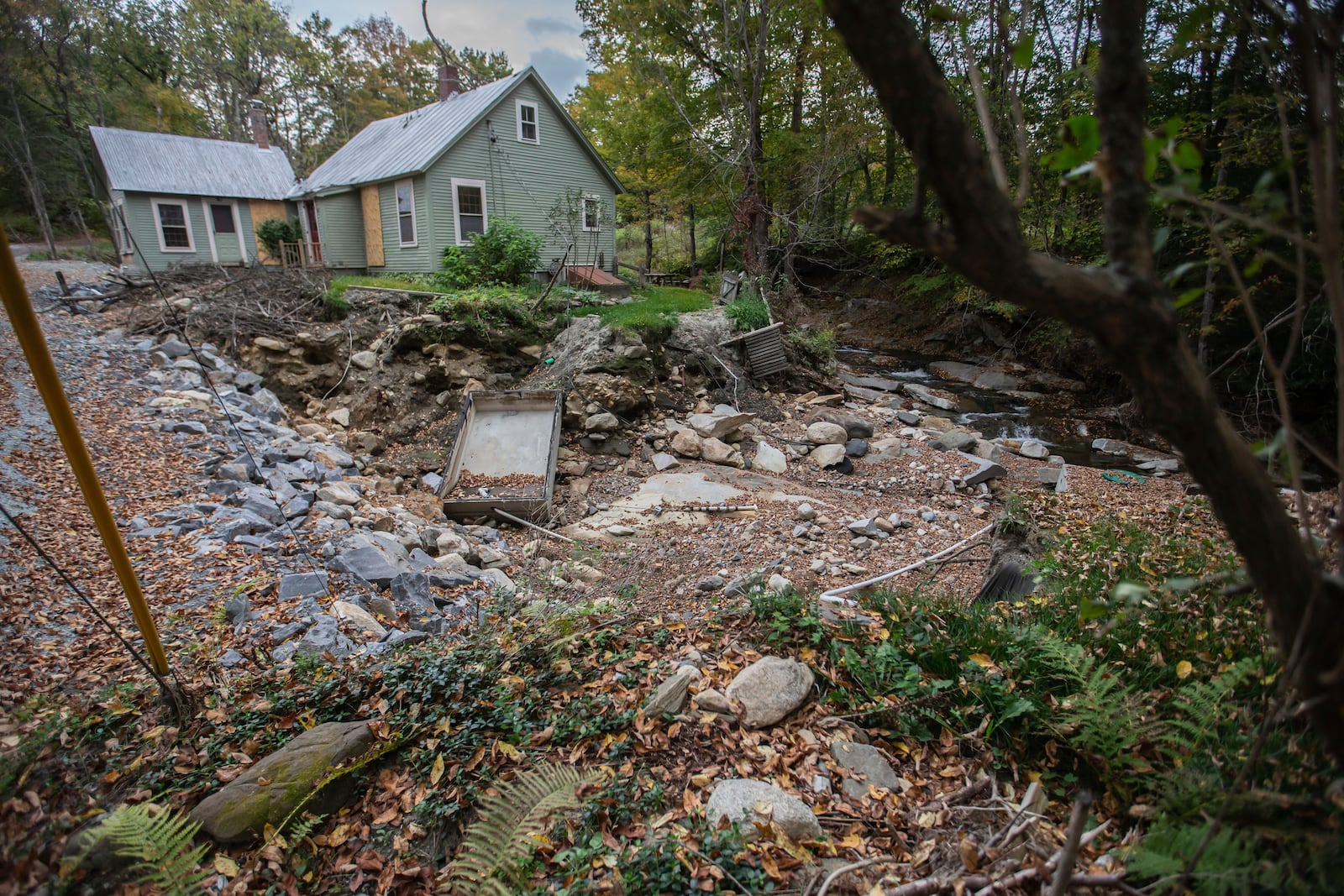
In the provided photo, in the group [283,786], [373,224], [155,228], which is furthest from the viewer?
[155,228]

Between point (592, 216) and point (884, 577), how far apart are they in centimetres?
1343

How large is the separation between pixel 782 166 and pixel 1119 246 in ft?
57.4

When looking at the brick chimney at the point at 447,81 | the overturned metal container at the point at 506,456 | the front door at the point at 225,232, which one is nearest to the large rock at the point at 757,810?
the overturned metal container at the point at 506,456

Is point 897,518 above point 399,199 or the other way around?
the other way around

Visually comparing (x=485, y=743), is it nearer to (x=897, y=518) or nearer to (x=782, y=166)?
(x=897, y=518)

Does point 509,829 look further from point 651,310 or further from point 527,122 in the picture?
point 527,122

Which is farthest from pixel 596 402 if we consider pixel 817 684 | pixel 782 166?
pixel 782 166

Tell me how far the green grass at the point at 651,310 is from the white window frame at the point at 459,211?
4.86m

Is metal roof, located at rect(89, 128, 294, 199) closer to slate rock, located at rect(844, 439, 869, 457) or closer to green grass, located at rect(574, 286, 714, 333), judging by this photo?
green grass, located at rect(574, 286, 714, 333)

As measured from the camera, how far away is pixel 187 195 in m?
18.5

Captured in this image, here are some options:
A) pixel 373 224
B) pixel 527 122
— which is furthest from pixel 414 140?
pixel 527 122

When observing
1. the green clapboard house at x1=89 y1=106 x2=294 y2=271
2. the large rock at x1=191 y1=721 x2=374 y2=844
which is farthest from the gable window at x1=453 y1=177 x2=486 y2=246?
the large rock at x1=191 y1=721 x2=374 y2=844

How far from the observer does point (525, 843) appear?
6.29 feet

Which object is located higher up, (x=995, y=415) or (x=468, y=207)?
(x=468, y=207)
